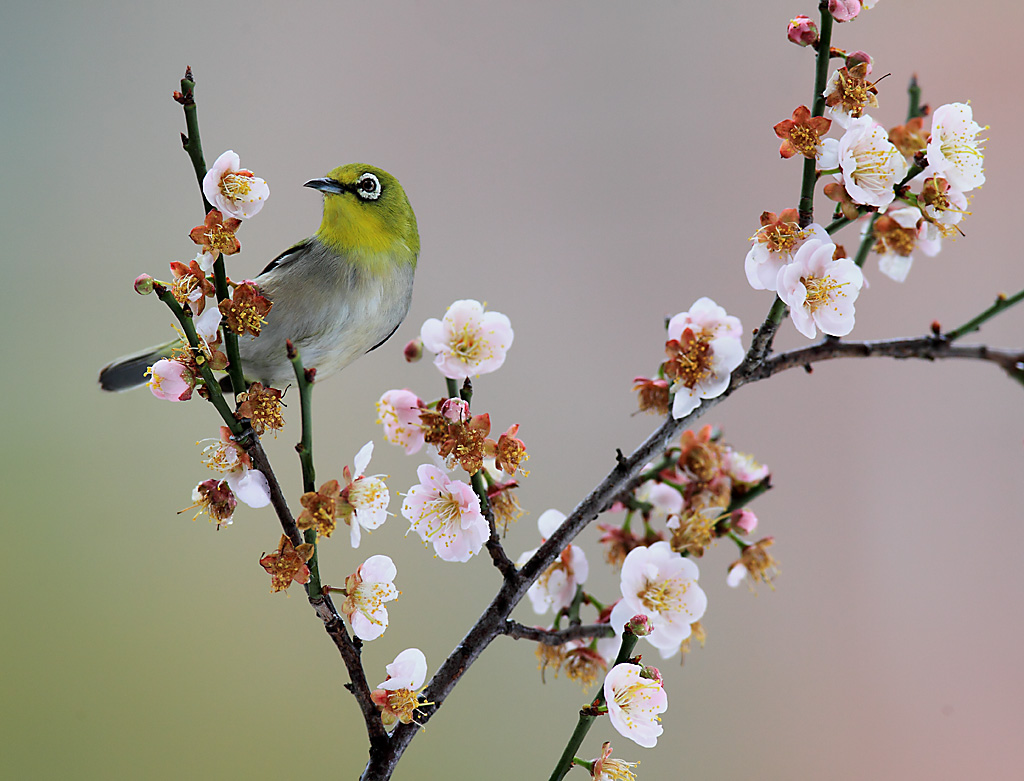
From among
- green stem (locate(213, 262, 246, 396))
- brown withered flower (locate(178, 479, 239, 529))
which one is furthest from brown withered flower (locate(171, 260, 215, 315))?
brown withered flower (locate(178, 479, 239, 529))

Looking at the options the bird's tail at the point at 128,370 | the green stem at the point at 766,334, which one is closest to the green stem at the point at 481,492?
the green stem at the point at 766,334

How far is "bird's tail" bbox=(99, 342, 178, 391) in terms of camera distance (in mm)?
764

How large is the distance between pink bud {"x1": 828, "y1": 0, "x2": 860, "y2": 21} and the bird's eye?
0.38 metres

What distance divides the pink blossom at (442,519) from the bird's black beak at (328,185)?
0.88 ft

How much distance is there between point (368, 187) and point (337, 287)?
10 centimetres

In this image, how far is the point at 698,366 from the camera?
2.05 ft

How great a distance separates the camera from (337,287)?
70 cm

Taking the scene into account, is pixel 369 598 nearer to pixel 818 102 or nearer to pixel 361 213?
pixel 361 213

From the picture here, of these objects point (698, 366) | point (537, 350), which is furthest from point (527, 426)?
point (698, 366)

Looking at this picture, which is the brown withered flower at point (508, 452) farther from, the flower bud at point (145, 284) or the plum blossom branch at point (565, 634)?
the flower bud at point (145, 284)

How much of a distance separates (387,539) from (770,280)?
114cm

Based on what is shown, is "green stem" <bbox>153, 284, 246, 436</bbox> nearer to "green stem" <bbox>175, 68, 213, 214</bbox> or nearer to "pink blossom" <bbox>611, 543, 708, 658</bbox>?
"green stem" <bbox>175, 68, 213, 214</bbox>

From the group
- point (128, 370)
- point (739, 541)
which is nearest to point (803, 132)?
point (739, 541)

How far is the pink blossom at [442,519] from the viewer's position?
0.58m
